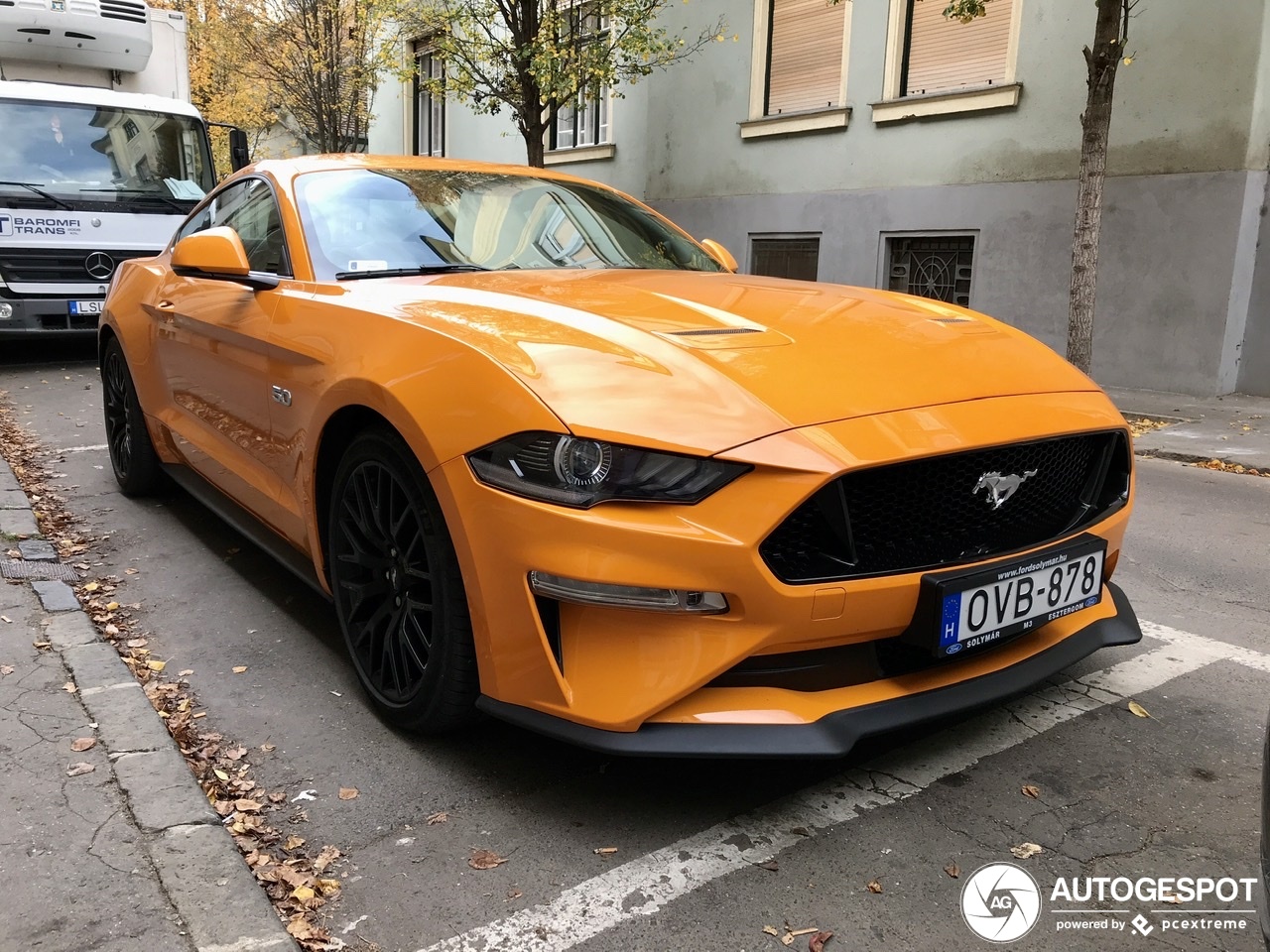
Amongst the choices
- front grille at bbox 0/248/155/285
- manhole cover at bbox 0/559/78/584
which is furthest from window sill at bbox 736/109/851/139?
manhole cover at bbox 0/559/78/584

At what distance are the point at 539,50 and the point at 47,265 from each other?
547 centimetres

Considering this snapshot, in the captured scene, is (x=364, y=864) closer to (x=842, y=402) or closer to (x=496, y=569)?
(x=496, y=569)

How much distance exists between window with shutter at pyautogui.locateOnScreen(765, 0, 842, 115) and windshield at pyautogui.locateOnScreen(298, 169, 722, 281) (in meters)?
9.35

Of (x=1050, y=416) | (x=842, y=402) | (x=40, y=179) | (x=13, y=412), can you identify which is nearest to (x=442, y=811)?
(x=842, y=402)

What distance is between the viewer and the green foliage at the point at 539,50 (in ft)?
38.6

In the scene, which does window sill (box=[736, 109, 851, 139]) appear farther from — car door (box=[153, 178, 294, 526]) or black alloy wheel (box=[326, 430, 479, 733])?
black alloy wheel (box=[326, 430, 479, 733])

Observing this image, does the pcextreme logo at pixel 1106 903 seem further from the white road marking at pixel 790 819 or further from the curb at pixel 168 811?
the curb at pixel 168 811

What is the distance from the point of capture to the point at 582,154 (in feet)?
54.5

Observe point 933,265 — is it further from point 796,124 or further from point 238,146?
point 238,146

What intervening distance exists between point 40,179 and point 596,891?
976 cm

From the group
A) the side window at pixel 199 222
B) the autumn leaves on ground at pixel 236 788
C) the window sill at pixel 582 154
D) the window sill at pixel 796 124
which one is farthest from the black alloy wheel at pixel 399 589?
the window sill at pixel 582 154

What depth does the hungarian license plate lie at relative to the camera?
233 centimetres

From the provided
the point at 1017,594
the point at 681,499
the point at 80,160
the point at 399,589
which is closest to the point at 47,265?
the point at 80,160

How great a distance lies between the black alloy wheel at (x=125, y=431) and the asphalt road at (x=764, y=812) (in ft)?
5.65
